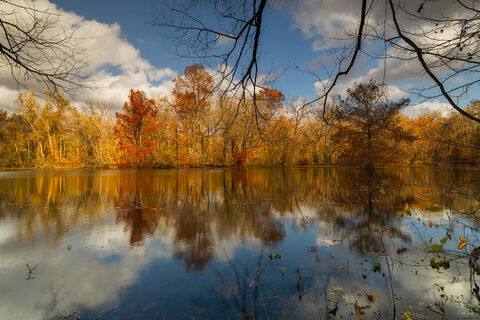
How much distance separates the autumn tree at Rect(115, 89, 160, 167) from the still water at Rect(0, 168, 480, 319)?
19841mm

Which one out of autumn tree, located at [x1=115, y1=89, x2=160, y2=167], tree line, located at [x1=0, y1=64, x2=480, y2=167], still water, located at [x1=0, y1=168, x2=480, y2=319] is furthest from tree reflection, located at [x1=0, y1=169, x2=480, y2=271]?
autumn tree, located at [x1=115, y1=89, x2=160, y2=167]

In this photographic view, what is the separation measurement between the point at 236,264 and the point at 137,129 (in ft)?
84.7

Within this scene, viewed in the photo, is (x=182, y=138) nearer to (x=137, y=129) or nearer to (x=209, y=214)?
(x=137, y=129)

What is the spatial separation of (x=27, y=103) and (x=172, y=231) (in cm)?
3882

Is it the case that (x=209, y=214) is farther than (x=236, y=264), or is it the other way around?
(x=209, y=214)

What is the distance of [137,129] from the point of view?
86.4 ft

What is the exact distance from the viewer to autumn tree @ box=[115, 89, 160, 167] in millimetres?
25531

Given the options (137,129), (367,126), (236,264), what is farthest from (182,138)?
(236,264)

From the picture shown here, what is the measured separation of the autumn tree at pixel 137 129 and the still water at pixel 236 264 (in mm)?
19841

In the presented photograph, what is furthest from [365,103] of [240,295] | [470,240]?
[240,295]

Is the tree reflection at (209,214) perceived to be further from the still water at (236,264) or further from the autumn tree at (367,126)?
the autumn tree at (367,126)

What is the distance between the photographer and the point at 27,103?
31516mm

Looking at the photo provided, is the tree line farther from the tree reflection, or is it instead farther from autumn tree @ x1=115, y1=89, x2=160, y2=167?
the tree reflection

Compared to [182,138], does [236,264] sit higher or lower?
lower
